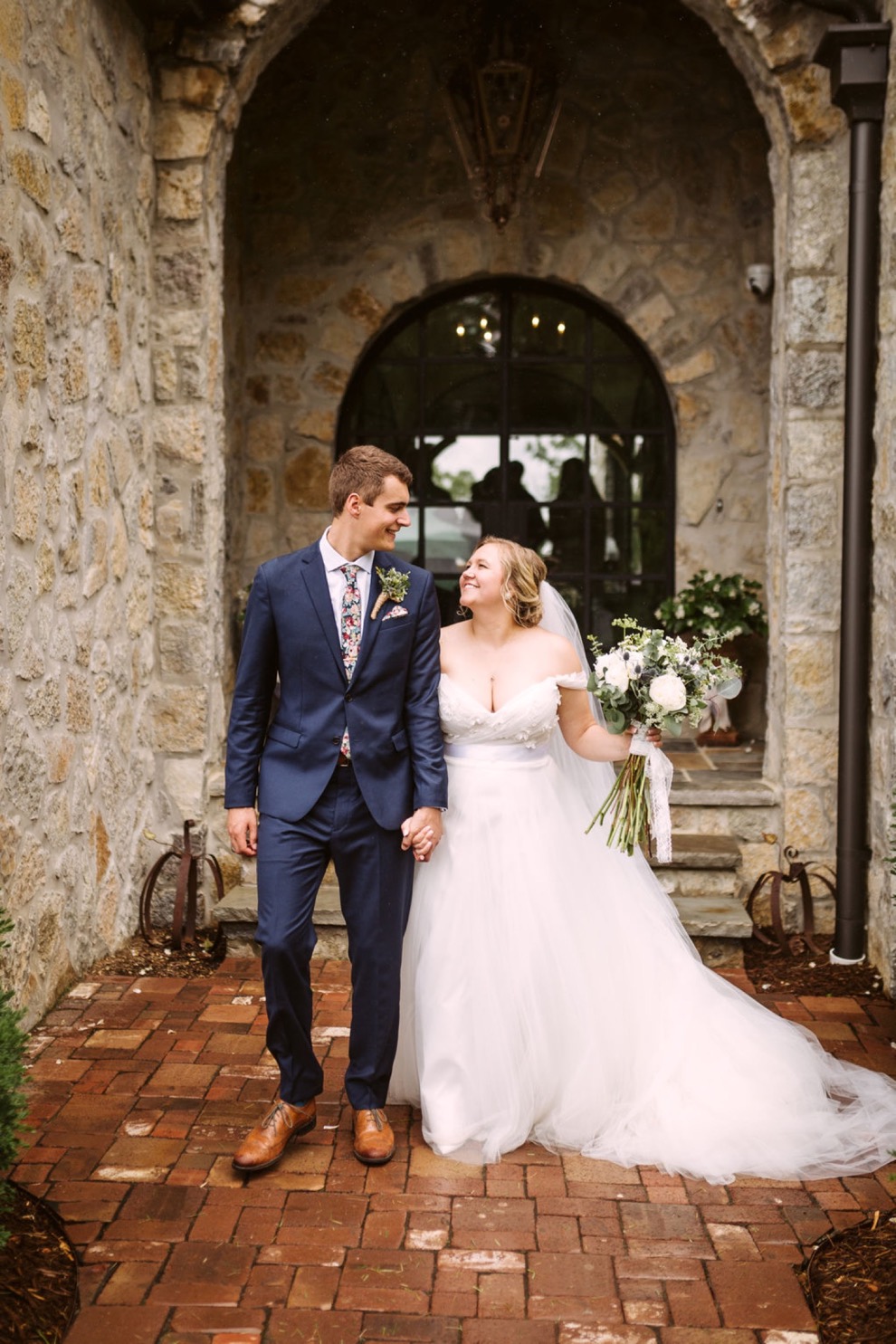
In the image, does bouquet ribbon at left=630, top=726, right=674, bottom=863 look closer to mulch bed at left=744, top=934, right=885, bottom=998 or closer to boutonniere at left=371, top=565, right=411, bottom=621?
boutonniere at left=371, top=565, right=411, bottom=621

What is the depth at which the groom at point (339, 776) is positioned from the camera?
11.3ft

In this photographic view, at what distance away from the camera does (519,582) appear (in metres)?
3.90

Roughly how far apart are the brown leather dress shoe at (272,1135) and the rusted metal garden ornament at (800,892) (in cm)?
235

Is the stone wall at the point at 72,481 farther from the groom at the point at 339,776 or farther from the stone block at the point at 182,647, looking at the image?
the groom at the point at 339,776

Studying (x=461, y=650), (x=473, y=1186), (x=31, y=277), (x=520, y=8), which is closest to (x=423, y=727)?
(x=461, y=650)

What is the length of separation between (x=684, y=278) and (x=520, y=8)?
1633mm

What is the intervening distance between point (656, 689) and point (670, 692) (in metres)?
0.04

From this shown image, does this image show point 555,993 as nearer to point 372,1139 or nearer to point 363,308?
point 372,1139

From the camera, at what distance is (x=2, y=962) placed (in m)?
4.07

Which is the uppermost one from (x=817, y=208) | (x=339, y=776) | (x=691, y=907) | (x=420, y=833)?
(x=817, y=208)

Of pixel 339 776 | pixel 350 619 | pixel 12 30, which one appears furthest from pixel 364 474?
pixel 12 30

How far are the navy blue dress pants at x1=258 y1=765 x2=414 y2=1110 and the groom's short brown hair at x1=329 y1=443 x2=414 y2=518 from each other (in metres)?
0.74

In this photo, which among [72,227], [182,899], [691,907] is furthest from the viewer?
[691,907]

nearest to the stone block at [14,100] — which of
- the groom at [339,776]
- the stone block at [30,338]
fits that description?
the stone block at [30,338]
